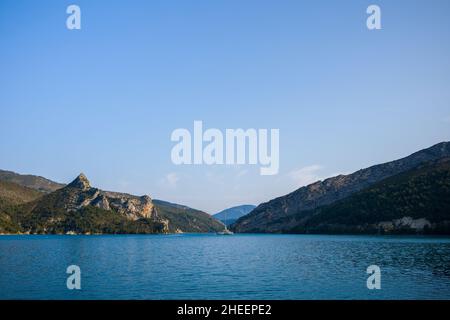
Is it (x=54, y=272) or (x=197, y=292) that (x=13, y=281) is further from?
(x=197, y=292)

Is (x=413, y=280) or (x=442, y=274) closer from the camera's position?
(x=413, y=280)

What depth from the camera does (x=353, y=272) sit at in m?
82.8

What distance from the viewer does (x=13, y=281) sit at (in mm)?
71188

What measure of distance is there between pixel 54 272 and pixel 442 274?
76048 millimetres
